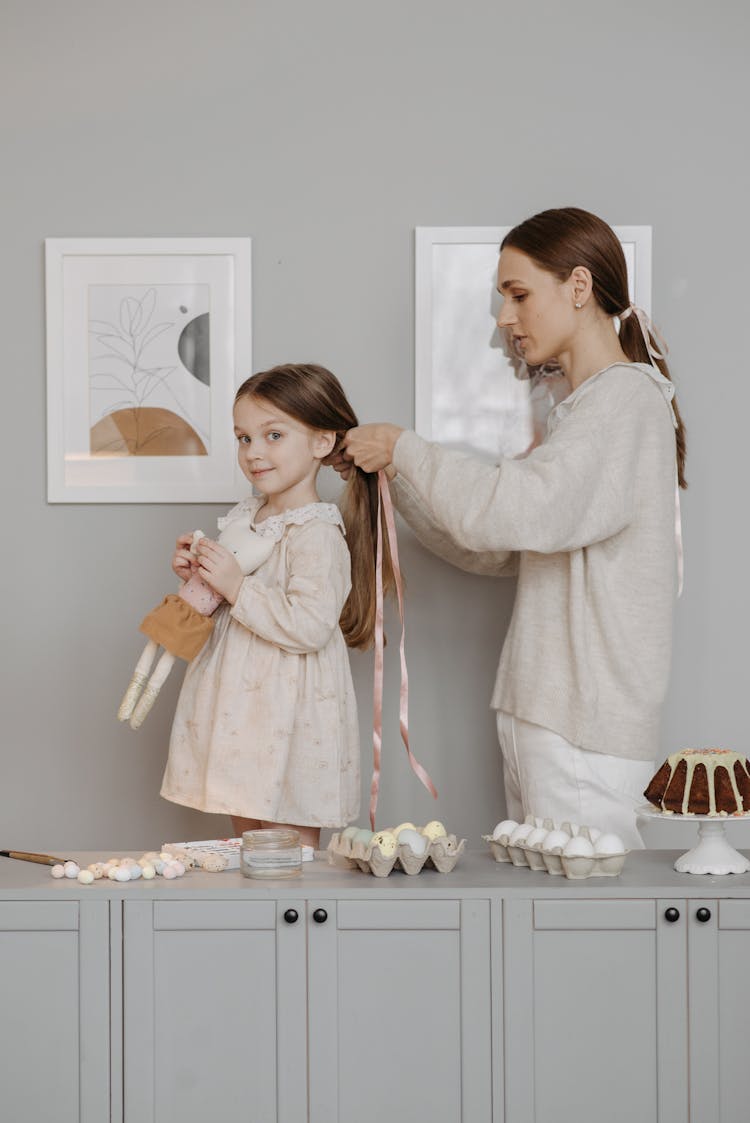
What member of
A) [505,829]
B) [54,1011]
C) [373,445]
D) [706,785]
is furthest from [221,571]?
[706,785]

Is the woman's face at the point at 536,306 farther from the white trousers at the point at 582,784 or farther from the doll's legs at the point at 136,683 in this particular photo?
the doll's legs at the point at 136,683

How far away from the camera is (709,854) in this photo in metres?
1.75

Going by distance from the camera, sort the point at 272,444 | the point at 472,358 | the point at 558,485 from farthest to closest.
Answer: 1. the point at 472,358
2. the point at 272,444
3. the point at 558,485

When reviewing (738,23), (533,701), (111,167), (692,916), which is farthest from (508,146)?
(692,916)

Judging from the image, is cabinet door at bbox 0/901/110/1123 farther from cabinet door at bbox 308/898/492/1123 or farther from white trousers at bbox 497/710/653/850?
white trousers at bbox 497/710/653/850

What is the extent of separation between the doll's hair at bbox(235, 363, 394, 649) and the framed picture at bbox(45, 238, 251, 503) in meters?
0.43

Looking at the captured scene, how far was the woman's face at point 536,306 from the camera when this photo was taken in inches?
87.5

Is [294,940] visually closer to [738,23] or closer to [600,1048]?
[600,1048]

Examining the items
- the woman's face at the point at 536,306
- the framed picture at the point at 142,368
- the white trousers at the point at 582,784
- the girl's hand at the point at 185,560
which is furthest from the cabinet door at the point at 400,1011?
the framed picture at the point at 142,368

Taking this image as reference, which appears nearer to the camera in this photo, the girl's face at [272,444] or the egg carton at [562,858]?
the egg carton at [562,858]

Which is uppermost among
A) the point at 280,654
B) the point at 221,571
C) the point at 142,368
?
the point at 142,368

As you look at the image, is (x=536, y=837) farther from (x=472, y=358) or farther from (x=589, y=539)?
(x=472, y=358)

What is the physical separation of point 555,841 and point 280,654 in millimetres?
646

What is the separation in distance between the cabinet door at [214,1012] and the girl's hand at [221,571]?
0.62 metres
